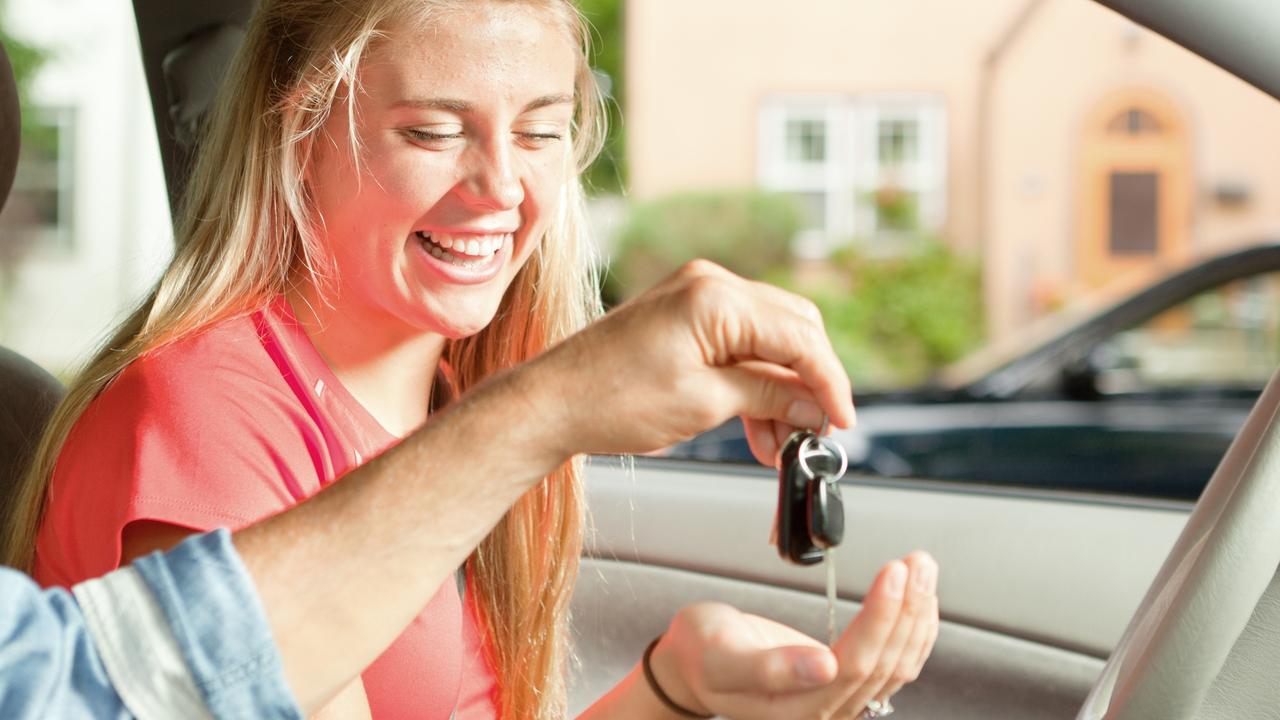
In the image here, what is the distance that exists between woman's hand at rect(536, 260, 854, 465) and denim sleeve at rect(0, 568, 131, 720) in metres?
0.33

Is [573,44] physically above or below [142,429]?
above

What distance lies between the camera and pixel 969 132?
16.2m

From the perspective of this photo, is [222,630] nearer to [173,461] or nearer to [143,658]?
[143,658]

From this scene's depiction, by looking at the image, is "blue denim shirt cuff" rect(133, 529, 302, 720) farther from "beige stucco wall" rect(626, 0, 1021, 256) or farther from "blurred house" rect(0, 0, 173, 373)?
"beige stucco wall" rect(626, 0, 1021, 256)

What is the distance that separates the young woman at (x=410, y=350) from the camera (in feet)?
3.51

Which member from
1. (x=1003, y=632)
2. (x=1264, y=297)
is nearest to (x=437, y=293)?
(x=1003, y=632)

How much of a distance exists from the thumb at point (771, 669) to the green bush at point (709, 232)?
48.3 ft

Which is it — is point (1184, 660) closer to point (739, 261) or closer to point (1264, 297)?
point (1264, 297)

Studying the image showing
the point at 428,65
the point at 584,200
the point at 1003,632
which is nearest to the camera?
the point at 428,65

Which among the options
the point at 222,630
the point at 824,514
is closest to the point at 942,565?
the point at 824,514

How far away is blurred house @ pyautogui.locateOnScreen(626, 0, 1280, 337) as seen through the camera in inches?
594

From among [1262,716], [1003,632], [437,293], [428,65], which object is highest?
[428,65]

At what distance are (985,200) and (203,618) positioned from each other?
15.8 meters

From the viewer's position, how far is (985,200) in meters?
16.1
